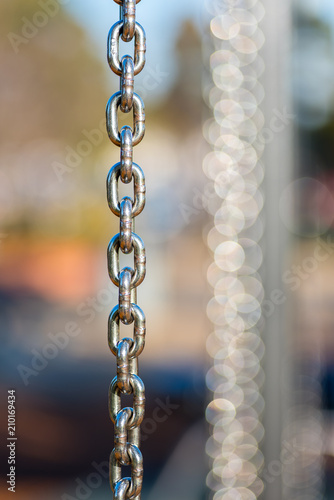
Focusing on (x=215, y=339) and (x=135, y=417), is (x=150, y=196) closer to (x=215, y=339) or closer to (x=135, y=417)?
(x=215, y=339)

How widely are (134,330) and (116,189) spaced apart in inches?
3.5

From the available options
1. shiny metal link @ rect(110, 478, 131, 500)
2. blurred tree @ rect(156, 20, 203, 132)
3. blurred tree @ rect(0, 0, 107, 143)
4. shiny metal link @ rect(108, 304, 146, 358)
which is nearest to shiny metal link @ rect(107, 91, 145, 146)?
shiny metal link @ rect(108, 304, 146, 358)

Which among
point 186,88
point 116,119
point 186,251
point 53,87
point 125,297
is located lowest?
point 125,297

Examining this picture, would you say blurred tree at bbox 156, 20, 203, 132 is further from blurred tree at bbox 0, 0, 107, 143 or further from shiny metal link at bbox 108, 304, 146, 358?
shiny metal link at bbox 108, 304, 146, 358

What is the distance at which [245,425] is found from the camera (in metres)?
1.07

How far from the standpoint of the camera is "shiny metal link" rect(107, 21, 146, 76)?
1.21 feet

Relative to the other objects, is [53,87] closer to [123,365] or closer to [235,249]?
[235,249]

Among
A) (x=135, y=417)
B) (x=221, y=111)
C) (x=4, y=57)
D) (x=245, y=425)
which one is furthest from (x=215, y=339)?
(x=4, y=57)

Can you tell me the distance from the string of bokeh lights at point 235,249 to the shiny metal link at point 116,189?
616mm

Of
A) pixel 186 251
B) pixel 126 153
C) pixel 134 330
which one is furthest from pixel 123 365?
pixel 186 251

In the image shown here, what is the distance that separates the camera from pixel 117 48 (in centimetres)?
37

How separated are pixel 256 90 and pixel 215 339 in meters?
0.43

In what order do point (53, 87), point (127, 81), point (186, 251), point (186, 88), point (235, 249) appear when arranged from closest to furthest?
point (127, 81), point (235, 249), point (186, 88), point (53, 87), point (186, 251)

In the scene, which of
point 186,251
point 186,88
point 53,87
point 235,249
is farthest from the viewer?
point 186,251
